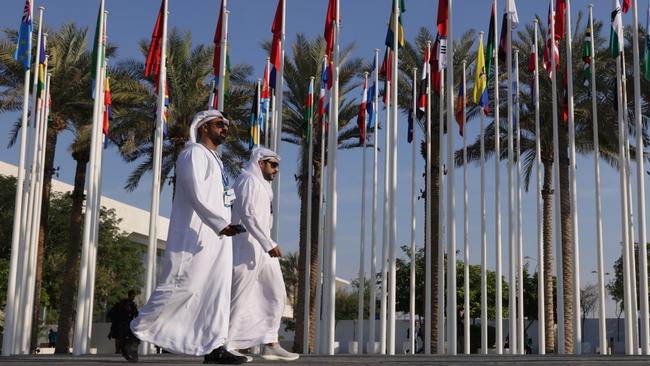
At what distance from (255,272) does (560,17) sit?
15.4 meters

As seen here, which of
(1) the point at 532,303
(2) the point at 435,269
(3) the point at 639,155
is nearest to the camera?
(3) the point at 639,155

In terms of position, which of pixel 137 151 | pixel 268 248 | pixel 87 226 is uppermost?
pixel 137 151

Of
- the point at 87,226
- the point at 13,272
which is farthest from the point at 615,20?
the point at 13,272

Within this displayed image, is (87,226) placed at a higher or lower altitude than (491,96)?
lower

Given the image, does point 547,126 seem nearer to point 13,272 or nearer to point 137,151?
point 137,151

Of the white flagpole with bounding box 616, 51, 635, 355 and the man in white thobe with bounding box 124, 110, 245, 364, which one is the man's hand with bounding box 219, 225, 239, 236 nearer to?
the man in white thobe with bounding box 124, 110, 245, 364

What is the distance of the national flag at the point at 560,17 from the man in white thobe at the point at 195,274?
16089 millimetres

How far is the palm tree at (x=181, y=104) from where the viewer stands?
94.1 ft

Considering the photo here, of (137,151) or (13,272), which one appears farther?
(137,151)

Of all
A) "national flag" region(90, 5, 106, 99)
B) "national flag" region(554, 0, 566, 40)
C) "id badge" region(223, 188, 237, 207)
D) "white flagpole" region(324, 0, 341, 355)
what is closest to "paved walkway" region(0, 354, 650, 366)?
"id badge" region(223, 188, 237, 207)

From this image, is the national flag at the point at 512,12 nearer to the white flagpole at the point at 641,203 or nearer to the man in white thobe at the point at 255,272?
the white flagpole at the point at 641,203

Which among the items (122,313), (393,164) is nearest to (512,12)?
(393,164)

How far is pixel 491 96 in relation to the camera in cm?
3141

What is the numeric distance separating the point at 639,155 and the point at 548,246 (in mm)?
10644
